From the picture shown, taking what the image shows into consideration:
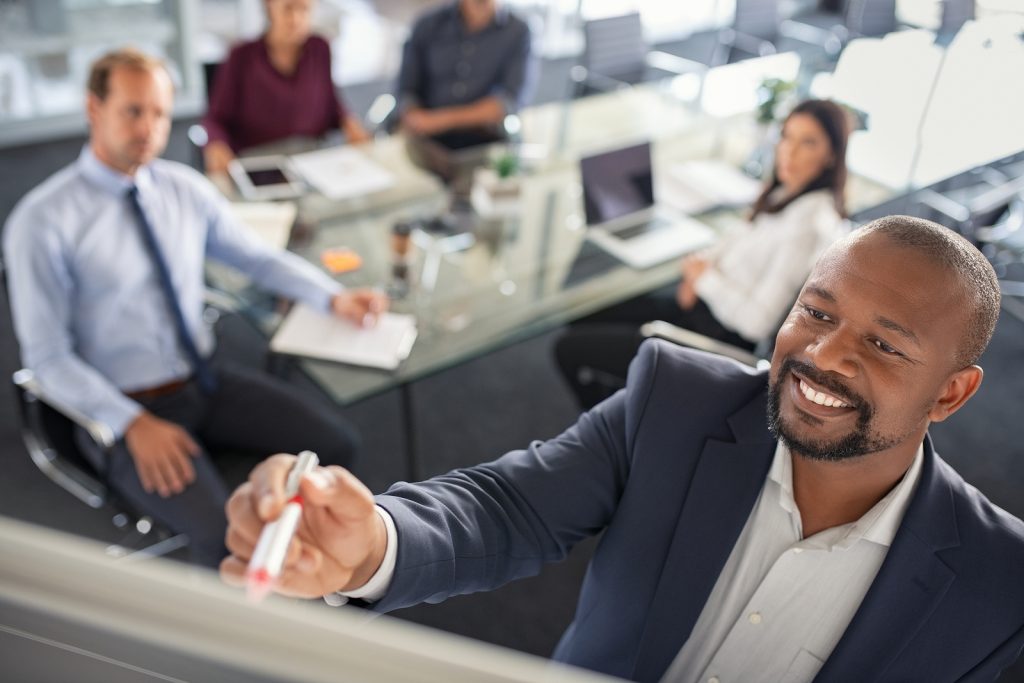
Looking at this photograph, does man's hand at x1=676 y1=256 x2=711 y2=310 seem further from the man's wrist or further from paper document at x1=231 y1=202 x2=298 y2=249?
the man's wrist

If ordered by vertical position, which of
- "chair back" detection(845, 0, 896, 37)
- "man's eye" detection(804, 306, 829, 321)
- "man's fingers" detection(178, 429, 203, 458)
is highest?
"chair back" detection(845, 0, 896, 37)

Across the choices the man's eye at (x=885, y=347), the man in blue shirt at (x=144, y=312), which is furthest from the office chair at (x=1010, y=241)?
the man in blue shirt at (x=144, y=312)

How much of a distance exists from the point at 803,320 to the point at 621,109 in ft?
9.59

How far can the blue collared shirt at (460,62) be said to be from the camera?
3.71 metres

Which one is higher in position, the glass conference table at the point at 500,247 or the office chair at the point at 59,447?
the glass conference table at the point at 500,247

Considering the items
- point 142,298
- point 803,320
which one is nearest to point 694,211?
point 142,298

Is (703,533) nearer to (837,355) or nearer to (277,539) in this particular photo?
(837,355)

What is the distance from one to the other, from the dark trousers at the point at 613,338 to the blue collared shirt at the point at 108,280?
77 cm

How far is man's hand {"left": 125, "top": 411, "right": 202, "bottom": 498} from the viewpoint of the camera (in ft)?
6.61

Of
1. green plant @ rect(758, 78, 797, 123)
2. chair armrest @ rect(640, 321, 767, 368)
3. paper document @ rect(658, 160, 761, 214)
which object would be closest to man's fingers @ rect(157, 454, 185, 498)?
chair armrest @ rect(640, 321, 767, 368)

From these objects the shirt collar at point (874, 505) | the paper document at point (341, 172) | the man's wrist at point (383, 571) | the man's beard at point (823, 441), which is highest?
the man's beard at point (823, 441)

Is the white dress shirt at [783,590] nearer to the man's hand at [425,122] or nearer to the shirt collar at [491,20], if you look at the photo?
the man's hand at [425,122]

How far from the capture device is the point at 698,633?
120cm

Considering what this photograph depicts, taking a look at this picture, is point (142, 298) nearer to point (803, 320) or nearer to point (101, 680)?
point (803, 320)
